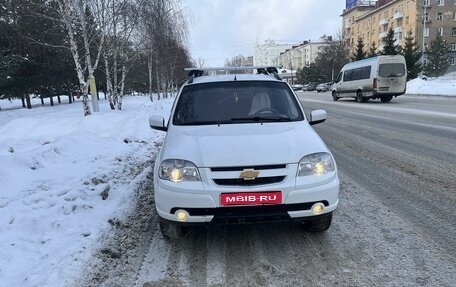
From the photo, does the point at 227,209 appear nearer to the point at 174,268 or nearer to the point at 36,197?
the point at 174,268

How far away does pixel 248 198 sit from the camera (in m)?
3.59

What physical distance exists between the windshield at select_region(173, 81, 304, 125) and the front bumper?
125 centimetres

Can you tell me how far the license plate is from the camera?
3582mm

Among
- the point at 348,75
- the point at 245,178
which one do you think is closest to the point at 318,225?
the point at 245,178

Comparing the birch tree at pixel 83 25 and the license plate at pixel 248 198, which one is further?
the birch tree at pixel 83 25

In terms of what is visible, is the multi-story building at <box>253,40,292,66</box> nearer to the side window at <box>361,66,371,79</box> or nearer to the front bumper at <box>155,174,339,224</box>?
the side window at <box>361,66,371,79</box>

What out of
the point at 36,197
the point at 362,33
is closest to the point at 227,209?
the point at 36,197

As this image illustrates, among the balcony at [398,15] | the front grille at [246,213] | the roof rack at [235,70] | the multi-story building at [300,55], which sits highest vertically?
the balcony at [398,15]

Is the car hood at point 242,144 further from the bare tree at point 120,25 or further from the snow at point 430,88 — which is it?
the snow at point 430,88

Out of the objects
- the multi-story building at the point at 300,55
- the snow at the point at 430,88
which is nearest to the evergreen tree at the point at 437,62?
the snow at the point at 430,88

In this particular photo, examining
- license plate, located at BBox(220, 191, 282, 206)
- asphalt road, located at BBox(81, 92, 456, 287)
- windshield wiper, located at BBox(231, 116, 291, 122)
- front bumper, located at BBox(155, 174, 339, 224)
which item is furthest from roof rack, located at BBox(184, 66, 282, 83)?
license plate, located at BBox(220, 191, 282, 206)

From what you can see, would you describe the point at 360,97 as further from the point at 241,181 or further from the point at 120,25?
the point at 241,181

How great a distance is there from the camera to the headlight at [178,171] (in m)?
3.72

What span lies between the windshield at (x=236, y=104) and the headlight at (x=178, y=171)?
3.23ft
